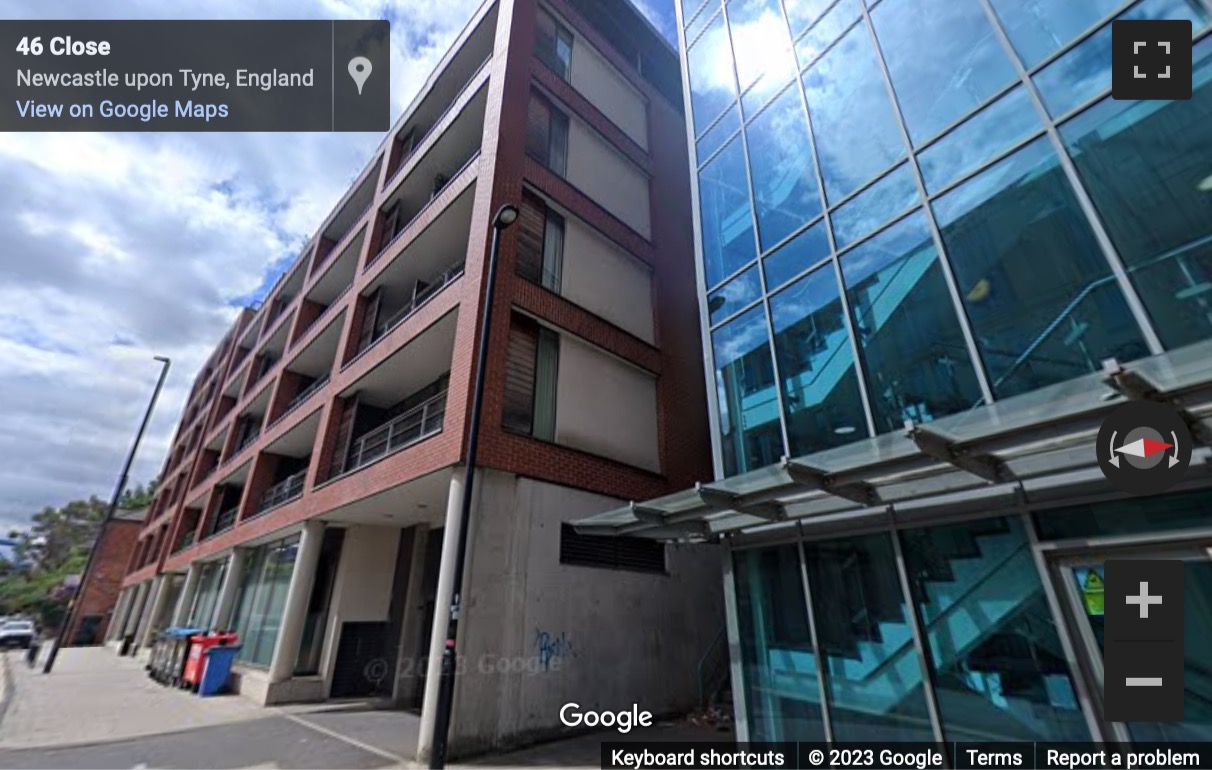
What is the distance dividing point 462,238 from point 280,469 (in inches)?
520

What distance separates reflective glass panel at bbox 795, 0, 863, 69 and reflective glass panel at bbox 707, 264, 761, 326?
142 inches

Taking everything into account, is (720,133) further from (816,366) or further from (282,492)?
(282,492)

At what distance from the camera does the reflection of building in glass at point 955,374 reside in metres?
4.25

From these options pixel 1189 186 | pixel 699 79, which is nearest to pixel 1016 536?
pixel 1189 186

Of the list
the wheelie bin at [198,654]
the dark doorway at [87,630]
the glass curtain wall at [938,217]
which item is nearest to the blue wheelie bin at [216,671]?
the wheelie bin at [198,654]

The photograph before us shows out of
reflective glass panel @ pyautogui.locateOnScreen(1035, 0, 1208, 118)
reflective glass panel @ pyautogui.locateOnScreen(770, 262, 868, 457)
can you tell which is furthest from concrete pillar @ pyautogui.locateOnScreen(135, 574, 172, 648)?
reflective glass panel @ pyautogui.locateOnScreen(1035, 0, 1208, 118)

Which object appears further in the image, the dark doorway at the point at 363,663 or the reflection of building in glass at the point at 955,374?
the dark doorway at the point at 363,663

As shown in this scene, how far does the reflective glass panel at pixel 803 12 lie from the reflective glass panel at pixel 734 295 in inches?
168

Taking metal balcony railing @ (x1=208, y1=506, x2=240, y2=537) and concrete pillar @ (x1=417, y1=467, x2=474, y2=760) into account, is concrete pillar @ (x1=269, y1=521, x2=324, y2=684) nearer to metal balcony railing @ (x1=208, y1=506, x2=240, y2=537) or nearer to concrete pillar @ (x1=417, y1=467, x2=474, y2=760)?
concrete pillar @ (x1=417, y1=467, x2=474, y2=760)

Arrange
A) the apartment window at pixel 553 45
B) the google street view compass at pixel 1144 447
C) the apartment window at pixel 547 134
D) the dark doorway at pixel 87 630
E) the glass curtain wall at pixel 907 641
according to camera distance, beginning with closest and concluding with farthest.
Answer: the google street view compass at pixel 1144 447 → the glass curtain wall at pixel 907 641 → the apartment window at pixel 547 134 → the apartment window at pixel 553 45 → the dark doorway at pixel 87 630

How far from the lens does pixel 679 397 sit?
572 inches

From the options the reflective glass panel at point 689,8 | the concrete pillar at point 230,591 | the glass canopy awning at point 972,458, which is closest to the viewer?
the glass canopy awning at point 972,458

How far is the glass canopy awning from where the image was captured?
3488mm

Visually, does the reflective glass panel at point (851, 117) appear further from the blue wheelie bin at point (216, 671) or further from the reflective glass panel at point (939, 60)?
the blue wheelie bin at point (216, 671)
